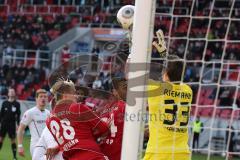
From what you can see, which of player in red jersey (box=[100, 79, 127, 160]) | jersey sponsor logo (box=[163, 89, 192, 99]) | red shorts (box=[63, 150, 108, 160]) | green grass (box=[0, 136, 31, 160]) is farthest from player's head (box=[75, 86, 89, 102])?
green grass (box=[0, 136, 31, 160])

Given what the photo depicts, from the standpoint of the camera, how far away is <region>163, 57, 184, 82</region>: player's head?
5.19 m

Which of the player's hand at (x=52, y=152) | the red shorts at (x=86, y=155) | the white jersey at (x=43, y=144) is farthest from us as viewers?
the white jersey at (x=43, y=144)

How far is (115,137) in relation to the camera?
528 cm

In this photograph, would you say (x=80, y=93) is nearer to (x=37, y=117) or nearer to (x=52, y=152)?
(x=52, y=152)

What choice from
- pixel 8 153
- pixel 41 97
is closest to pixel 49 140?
pixel 41 97

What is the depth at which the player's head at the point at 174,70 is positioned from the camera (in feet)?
17.0

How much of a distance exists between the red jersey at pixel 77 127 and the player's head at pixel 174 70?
76 centimetres

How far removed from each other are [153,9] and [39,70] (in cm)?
1808

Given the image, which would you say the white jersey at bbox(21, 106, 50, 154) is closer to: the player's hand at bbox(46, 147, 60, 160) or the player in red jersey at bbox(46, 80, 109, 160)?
the player's hand at bbox(46, 147, 60, 160)

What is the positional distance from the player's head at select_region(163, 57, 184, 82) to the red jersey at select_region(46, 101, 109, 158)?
759 millimetres

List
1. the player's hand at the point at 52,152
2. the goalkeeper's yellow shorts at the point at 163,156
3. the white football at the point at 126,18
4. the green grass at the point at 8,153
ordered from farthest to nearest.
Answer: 1. the green grass at the point at 8,153
2. the player's hand at the point at 52,152
3. the white football at the point at 126,18
4. the goalkeeper's yellow shorts at the point at 163,156

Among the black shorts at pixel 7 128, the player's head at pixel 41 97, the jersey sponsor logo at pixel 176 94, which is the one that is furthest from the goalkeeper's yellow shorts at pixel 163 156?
the black shorts at pixel 7 128

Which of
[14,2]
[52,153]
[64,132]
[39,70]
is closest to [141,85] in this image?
[64,132]

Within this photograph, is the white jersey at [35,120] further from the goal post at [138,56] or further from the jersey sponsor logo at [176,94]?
the goal post at [138,56]
